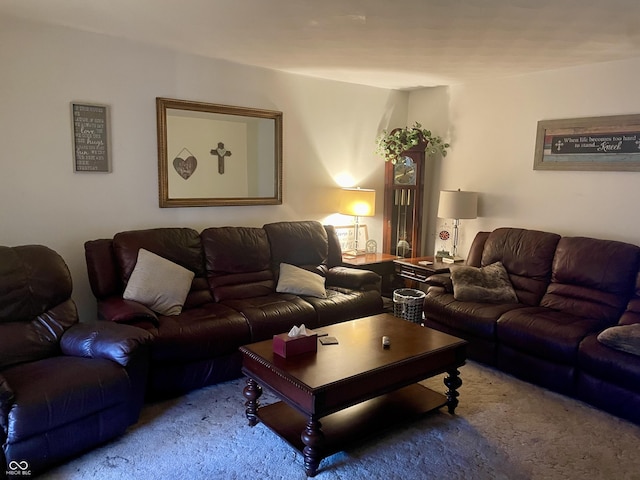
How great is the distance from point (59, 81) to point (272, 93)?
1.79 metres

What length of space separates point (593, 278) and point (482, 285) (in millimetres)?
802

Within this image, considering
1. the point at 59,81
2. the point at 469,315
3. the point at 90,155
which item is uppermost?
the point at 59,81

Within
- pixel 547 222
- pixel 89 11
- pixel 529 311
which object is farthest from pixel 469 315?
pixel 89 11

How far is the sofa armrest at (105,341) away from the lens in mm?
2525

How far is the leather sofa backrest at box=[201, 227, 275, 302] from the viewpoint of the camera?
150 inches

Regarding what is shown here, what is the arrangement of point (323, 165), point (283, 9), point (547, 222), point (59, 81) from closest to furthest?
1. point (283, 9)
2. point (59, 81)
3. point (547, 222)
4. point (323, 165)

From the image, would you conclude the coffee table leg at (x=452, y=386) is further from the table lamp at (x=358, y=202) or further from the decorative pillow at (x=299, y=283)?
the table lamp at (x=358, y=202)

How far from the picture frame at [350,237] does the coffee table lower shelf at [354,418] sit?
2.38 metres

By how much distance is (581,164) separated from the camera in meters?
4.00

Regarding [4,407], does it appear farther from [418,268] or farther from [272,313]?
[418,268]

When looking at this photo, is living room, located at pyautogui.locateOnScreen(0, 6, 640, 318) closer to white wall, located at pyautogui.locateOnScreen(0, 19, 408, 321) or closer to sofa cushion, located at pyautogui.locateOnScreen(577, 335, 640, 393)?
white wall, located at pyautogui.locateOnScreen(0, 19, 408, 321)

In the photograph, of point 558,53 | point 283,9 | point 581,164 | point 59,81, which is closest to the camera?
point 283,9

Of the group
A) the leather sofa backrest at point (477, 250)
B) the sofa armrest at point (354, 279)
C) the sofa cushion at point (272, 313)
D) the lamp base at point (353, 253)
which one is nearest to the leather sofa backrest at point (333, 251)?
the sofa armrest at point (354, 279)

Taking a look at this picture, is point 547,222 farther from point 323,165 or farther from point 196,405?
point 196,405
